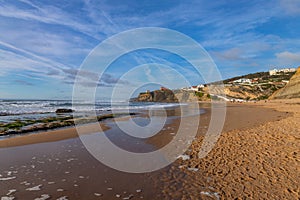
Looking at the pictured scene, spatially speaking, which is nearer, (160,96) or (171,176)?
(171,176)

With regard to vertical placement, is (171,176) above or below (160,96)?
below

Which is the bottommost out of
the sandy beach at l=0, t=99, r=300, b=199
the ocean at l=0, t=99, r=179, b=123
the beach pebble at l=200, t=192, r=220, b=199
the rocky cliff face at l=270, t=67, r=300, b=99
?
the beach pebble at l=200, t=192, r=220, b=199

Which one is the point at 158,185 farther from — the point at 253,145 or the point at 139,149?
the point at 253,145

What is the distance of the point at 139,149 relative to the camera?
7.55m

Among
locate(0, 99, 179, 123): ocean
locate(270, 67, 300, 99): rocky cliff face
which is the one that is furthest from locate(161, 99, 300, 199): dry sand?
locate(270, 67, 300, 99): rocky cliff face

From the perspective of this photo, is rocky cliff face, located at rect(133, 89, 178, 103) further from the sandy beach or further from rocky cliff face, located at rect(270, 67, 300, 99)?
the sandy beach

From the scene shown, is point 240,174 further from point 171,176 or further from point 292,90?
point 292,90

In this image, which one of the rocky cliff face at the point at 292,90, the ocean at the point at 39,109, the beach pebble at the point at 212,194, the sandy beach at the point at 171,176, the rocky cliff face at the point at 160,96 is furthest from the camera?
the rocky cliff face at the point at 160,96

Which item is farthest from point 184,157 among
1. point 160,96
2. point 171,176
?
point 160,96

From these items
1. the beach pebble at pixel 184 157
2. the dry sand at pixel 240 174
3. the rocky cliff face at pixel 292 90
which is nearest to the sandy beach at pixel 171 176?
the dry sand at pixel 240 174

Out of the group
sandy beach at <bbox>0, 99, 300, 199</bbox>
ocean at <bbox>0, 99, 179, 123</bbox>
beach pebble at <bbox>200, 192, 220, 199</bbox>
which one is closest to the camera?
beach pebble at <bbox>200, 192, 220, 199</bbox>

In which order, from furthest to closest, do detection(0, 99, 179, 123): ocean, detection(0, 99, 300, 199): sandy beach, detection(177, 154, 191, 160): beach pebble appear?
detection(0, 99, 179, 123): ocean < detection(177, 154, 191, 160): beach pebble < detection(0, 99, 300, 199): sandy beach

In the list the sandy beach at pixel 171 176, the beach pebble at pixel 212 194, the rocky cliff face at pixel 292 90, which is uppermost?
the rocky cliff face at pixel 292 90

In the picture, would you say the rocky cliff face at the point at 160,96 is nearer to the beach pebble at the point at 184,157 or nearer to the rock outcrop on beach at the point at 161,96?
the rock outcrop on beach at the point at 161,96
